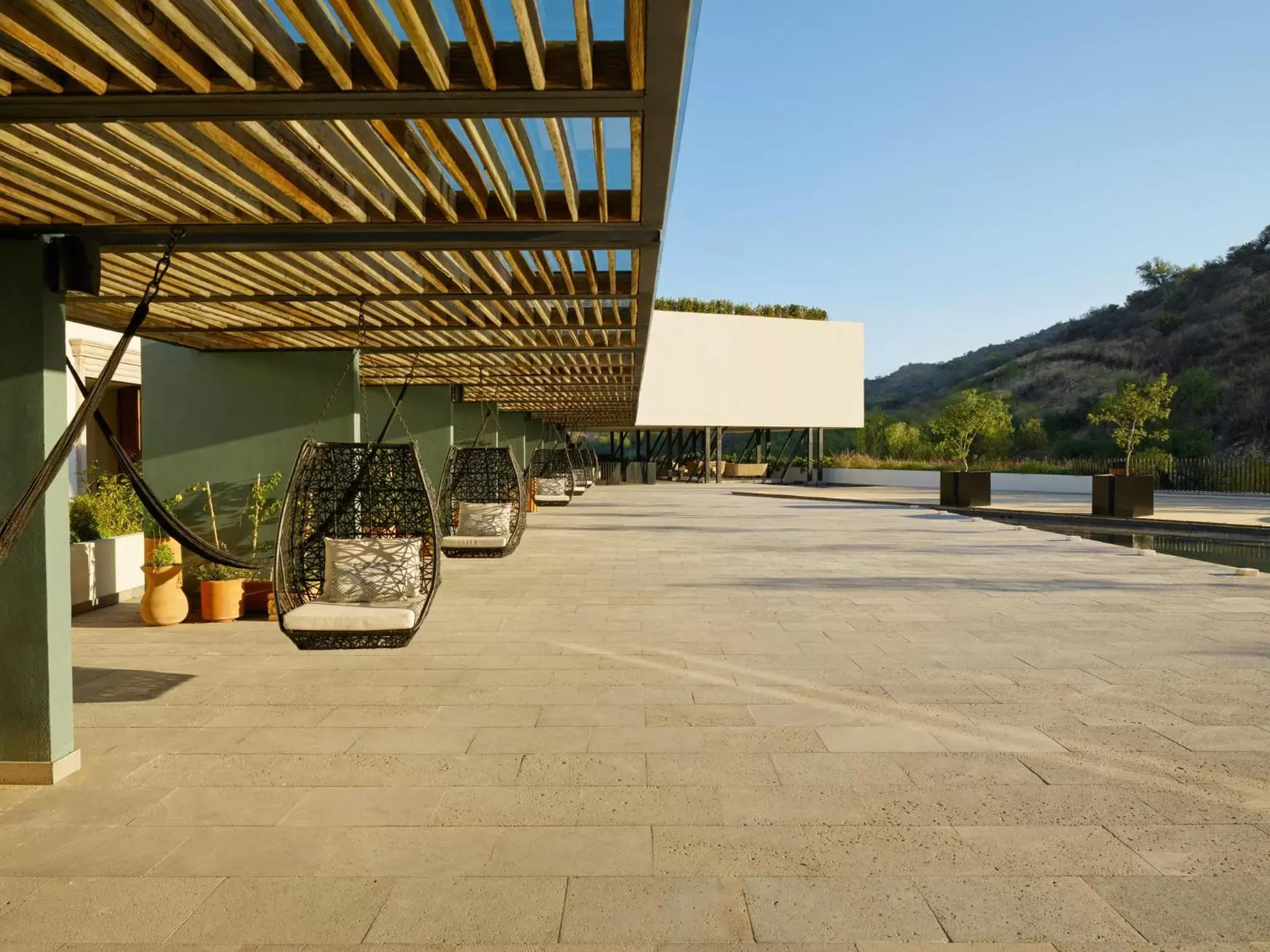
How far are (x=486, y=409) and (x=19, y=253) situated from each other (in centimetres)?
1289

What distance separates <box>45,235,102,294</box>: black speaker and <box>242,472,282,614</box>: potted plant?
12.3 ft

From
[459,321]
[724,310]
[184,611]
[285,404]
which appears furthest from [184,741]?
[724,310]

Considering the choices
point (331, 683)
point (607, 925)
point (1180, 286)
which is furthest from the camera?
point (1180, 286)

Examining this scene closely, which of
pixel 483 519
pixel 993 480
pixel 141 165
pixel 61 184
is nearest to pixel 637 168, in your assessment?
pixel 141 165

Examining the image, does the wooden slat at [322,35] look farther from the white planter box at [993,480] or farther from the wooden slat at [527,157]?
the white planter box at [993,480]

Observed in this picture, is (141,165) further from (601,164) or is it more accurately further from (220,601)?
(220,601)

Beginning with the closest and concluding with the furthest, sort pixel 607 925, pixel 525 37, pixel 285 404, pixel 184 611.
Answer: pixel 525 37
pixel 607 925
pixel 184 611
pixel 285 404

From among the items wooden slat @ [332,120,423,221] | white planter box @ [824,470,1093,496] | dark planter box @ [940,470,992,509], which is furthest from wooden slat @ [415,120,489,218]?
white planter box @ [824,470,1093,496]

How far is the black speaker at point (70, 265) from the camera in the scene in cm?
369

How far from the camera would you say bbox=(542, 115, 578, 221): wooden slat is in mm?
3098

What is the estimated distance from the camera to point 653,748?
12.8ft

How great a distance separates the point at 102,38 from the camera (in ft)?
7.40

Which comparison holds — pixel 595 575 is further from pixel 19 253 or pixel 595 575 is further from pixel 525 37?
pixel 525 37

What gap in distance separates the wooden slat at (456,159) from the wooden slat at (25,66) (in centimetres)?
102
